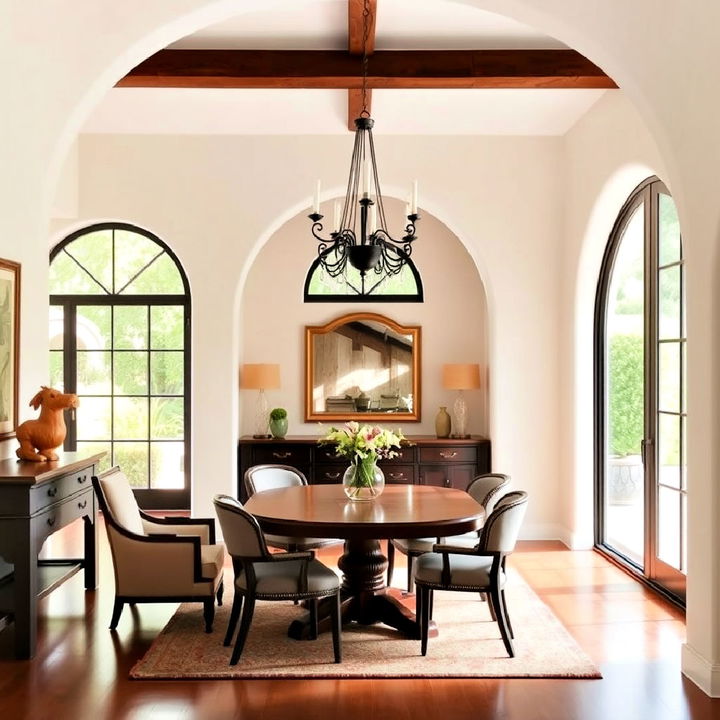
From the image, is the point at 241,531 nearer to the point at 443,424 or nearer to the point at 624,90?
the point at 624,90

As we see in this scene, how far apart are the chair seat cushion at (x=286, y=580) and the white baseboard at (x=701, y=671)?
1709 mm

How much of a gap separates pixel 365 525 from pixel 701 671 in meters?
1.68

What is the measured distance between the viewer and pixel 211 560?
16.6 ft

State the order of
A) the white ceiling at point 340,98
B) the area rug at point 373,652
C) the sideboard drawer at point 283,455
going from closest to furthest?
the area rug at point 373,652
the white ceiling at point 340,98
the sideboard drawer at point 283,455

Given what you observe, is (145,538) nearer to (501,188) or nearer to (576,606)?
(576,606)

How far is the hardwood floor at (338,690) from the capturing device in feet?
12.4

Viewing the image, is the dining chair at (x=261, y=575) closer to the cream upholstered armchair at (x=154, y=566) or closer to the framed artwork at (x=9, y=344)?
the cream upholstered armchair at (x=154, y=566)

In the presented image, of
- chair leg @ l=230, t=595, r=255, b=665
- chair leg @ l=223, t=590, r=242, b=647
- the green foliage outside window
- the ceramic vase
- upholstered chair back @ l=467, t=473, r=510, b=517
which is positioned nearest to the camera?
chair leg @ l=230, t=595, r=255, b=665

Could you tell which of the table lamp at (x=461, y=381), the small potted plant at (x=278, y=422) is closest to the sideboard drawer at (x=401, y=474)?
the table lamp at (x=461, y=381)

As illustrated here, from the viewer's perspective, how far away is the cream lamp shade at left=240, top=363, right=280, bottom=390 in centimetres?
806

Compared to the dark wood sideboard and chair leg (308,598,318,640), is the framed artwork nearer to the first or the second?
chair leg (308,598,318,640)

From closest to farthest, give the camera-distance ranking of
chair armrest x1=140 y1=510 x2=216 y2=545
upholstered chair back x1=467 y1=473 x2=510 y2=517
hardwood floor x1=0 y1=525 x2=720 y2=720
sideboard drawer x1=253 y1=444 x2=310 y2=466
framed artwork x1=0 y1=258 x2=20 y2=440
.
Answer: hardwood floor x1=0 y1=525 x2=720 y2=720
framed artwork x1=0 y1=258 x2=20 y2=440
upholstered chair back x1=467 y1=473 x2=510 y2=517
chair armrest x1=140 y1=510 x2=216 y2=545
sideboard drawer x1=253 y1=444 x2=310 y2=466

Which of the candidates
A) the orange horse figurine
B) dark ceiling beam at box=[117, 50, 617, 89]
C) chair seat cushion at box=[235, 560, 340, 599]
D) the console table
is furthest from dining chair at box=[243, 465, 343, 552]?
dark ceiling beam at box=[117, 50, 617, 89]

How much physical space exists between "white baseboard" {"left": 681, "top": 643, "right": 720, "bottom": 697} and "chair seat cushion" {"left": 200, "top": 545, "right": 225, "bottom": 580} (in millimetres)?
2451
